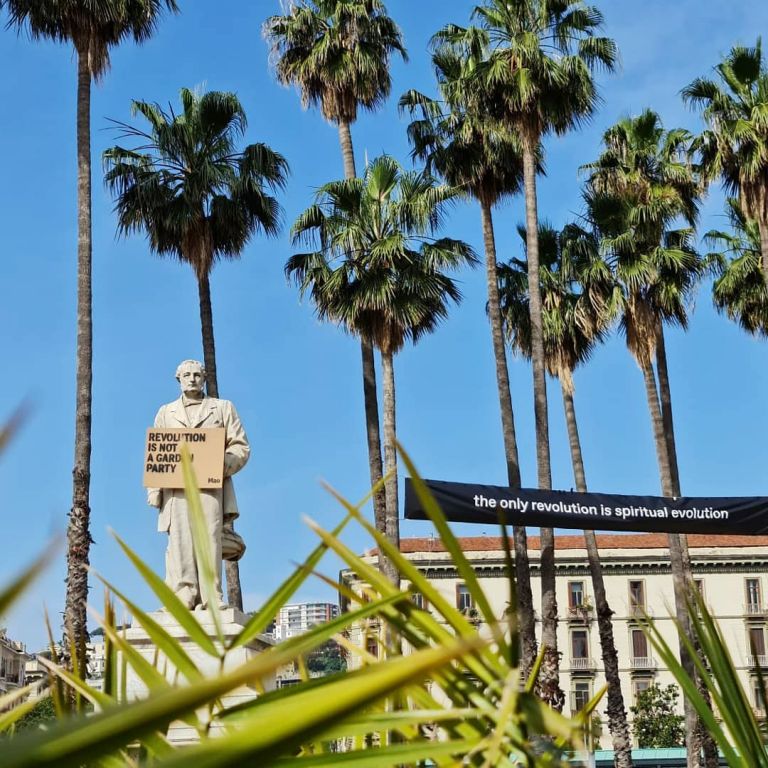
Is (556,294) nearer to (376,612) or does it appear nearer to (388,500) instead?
(388,500)

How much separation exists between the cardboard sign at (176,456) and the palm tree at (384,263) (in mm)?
16080

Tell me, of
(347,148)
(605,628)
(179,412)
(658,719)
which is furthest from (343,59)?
(658,719)

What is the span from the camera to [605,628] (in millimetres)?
29859

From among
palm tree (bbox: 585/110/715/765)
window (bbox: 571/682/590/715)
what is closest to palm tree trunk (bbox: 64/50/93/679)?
palm tree (bbox: 585/110/715/765)

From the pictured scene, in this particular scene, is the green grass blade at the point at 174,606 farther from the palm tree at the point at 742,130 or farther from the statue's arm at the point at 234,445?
the palm tree at the point at 742,130

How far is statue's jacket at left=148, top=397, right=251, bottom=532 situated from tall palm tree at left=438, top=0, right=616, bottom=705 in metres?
16.8

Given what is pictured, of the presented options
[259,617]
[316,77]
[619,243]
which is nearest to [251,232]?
[316,77]

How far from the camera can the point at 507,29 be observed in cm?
2620

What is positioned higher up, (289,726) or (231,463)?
(231,463)

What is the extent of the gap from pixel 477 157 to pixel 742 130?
5916mm

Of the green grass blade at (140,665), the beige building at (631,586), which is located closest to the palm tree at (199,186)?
the green grass blade at (140,665)

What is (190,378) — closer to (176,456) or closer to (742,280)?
(176,456)

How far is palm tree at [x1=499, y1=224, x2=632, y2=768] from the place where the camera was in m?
28.9

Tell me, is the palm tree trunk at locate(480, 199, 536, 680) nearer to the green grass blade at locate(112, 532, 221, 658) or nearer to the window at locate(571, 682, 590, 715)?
the green grass blade at locate(112, 532, 221, 658)
